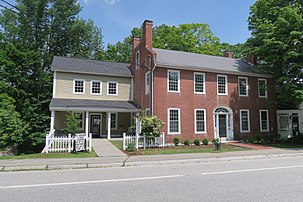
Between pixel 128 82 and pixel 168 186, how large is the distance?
1765 cm

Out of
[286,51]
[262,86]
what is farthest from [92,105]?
[286,51]

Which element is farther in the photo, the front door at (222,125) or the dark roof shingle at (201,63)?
the front door at (222,125)

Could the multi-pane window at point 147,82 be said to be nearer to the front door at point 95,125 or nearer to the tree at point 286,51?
the front door at point 95,125

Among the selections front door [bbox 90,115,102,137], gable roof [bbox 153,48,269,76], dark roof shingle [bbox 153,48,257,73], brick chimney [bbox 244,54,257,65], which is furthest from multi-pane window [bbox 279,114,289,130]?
front door [bbox 90,115,102,137]

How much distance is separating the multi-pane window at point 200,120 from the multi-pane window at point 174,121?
5.69 feet

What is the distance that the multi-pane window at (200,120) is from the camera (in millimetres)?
18359

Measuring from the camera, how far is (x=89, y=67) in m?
22.0

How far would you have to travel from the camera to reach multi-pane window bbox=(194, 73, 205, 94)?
18.8 metres

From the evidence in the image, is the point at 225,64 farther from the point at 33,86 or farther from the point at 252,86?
the point at 33,86

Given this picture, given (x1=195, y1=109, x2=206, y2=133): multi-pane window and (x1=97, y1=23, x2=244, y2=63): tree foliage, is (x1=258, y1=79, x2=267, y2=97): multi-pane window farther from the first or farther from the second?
(x1=97, y1=23, x2=244, y2=63): tree foliage

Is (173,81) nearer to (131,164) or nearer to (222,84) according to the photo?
(222,84)

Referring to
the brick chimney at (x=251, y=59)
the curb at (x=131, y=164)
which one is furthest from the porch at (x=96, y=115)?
the brick chimney at (x=251, y=59)

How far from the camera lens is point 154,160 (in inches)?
405

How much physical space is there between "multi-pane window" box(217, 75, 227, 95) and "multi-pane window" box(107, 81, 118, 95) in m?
10.0
